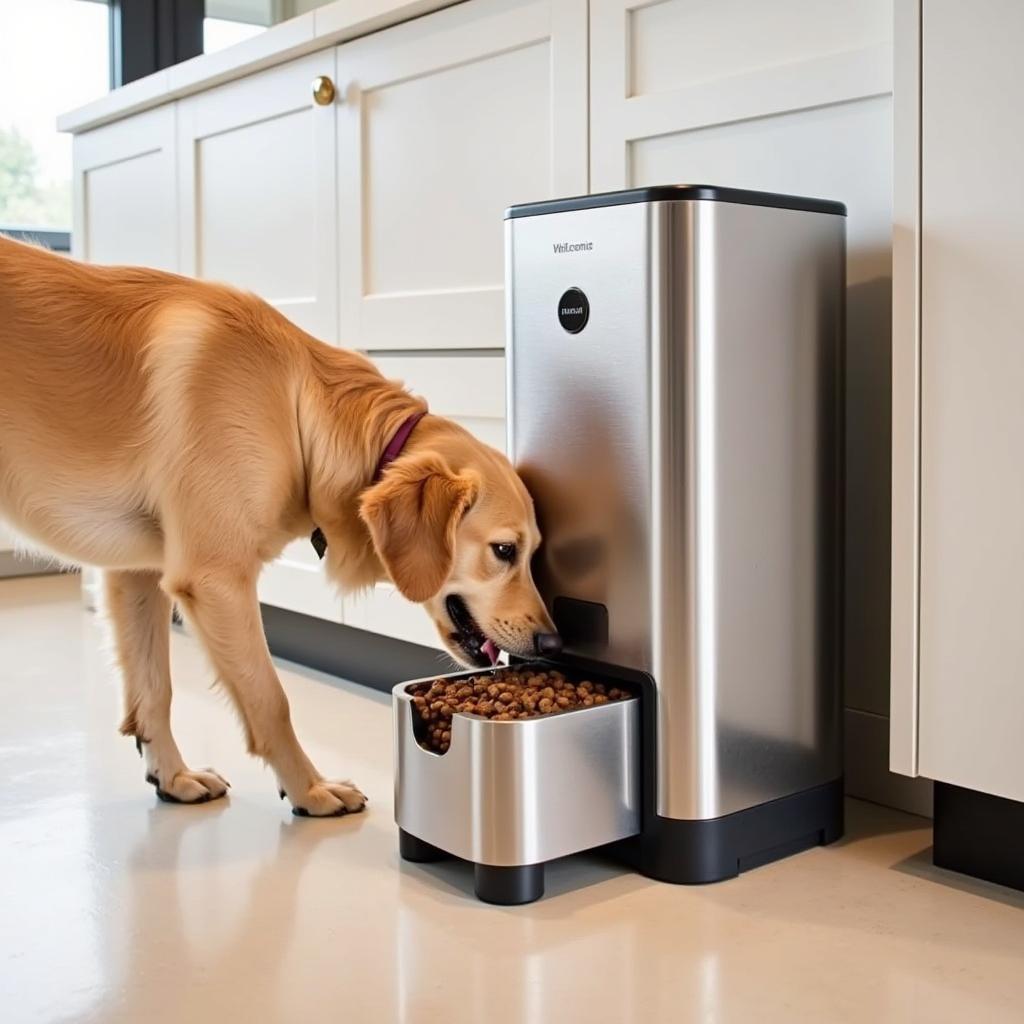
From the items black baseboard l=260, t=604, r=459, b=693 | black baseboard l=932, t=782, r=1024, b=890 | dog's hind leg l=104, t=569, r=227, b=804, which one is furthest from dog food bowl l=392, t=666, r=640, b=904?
black baseboard l=260, t=604, r=459, b=693

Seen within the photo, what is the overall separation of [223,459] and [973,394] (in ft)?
3.12

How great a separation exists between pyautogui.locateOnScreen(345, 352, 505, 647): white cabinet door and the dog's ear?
1.88ft

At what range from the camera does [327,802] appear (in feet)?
6.14

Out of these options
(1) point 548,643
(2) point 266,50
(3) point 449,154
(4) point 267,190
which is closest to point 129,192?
(4) point 267,190

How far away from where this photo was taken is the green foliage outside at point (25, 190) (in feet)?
13.8

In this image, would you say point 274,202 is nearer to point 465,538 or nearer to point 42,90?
point 465,538

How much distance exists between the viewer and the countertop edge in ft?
8.04

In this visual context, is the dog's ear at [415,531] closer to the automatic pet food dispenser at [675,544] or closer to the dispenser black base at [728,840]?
the automatic pet food dispenser at [675,544]

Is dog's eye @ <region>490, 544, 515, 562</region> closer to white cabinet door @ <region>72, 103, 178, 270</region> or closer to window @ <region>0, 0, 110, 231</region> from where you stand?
white cabinet door @ <region>72, 103, 178, 270</region>

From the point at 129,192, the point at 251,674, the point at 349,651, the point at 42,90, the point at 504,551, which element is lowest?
the point at 349,651

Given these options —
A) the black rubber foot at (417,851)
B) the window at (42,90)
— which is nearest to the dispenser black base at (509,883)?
the black rubber foot at (417,851)

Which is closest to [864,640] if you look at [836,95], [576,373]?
[576,373]

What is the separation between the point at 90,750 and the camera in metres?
2.23

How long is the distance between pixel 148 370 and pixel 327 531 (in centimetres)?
33
